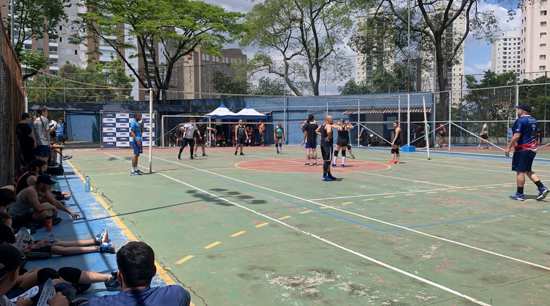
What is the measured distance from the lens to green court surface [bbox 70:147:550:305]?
5.36 metres

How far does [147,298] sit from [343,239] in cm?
477

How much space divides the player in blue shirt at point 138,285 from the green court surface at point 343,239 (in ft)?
6.35

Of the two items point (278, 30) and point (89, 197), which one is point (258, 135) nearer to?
point (278, 30)

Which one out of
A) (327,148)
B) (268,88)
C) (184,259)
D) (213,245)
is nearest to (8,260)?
(184,259)

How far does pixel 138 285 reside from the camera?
318 cm

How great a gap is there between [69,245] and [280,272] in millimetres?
2845

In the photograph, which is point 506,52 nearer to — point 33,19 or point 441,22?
point 441,22

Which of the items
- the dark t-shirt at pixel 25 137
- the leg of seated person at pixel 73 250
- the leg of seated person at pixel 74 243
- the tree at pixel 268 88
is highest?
the tree at pixel 268 88

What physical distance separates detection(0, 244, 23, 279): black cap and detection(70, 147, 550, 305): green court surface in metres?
1.93

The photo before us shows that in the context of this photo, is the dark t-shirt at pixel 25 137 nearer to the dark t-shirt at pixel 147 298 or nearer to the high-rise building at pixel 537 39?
the dark t-shirt at pixel 147 298

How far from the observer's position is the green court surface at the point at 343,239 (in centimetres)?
536

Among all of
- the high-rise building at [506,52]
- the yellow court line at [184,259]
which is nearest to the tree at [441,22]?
the yellow court line at [184,259]

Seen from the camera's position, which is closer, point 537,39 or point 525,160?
point 525,160

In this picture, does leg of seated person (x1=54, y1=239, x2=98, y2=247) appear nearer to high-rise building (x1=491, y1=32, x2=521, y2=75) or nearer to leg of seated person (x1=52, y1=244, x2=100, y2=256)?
leg of seated person (x1=52, y1=244, x2=100, y2=256)
